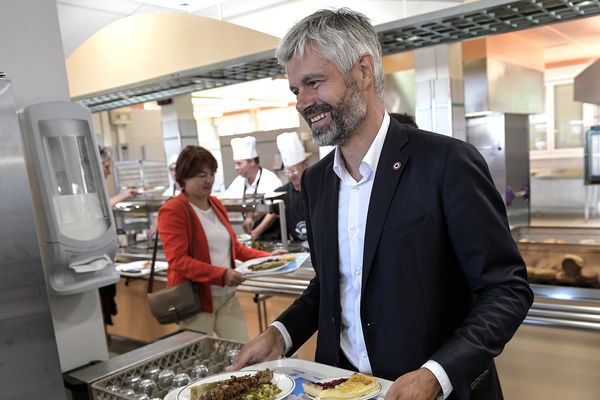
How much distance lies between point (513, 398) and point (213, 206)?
179cm

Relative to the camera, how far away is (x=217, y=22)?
3.40 m

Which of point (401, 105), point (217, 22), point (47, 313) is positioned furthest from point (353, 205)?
point (401, 105)

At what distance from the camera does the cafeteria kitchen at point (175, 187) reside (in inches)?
60.9

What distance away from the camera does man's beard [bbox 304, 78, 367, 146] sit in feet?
3.68

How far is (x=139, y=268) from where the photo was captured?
365 cm

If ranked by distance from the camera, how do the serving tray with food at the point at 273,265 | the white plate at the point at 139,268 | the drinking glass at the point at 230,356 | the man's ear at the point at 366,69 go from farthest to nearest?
the white plate at the point at 139,268 → the serving tray with food at the point at 273,265 → the drinking glass at the point at 230,356 → the man's ear at the point at 366,69

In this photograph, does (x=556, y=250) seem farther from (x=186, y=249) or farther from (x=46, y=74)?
(x=46, y=74)

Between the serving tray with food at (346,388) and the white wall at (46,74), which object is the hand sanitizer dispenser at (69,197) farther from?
the serving tray with food at (346,388)

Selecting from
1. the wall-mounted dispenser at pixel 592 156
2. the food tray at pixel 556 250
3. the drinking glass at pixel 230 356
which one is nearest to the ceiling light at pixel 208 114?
the wall-mounted dispenser at pixel 592 156

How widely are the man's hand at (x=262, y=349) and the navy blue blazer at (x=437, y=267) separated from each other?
19cm

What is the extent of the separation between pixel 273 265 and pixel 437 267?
1597 millimetres

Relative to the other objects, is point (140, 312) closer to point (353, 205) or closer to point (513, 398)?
point (513, 398)

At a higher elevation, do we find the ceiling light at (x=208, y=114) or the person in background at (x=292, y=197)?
the ceiling light at (x=208, y=114)

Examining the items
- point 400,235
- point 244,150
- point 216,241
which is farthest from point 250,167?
point 400,235
